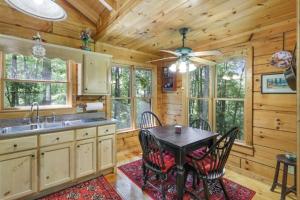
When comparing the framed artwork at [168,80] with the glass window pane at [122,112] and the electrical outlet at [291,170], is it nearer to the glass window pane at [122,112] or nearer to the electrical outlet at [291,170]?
the glass window pane at [122,112]

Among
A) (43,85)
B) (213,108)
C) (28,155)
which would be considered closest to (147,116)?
(213,108)

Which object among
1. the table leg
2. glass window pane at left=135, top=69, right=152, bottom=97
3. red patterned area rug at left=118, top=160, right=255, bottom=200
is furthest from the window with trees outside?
the table leg

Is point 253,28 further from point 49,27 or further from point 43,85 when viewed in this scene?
point 43,85

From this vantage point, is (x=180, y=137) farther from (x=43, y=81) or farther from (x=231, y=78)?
(x=43, y=81)

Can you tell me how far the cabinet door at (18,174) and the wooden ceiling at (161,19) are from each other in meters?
1.91

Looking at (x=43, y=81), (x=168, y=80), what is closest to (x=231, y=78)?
(x=168, y=80)

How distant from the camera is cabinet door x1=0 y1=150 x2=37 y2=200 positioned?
6.39 feet

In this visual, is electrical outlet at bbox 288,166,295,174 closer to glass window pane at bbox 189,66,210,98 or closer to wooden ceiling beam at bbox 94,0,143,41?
glass window pane at bbox 189,66,210,98

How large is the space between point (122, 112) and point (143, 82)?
3.15 feet

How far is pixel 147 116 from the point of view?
13.1 ft

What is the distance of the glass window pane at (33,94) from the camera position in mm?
2582

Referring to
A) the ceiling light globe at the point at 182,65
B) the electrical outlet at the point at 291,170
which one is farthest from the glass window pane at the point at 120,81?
the electrical outlet at the point at 291,170

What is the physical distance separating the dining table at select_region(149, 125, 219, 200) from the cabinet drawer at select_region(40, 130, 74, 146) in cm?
124

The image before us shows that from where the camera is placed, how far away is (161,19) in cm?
244
